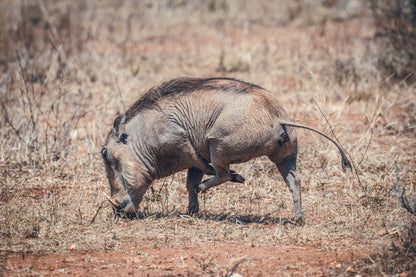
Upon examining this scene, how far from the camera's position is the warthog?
14.3ft

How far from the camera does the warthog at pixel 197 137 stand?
14.3ft

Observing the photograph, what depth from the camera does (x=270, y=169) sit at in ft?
19.8

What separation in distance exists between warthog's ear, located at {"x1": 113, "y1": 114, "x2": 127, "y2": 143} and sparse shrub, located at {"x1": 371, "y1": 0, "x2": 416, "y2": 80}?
5456 millimetres

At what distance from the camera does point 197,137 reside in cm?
461

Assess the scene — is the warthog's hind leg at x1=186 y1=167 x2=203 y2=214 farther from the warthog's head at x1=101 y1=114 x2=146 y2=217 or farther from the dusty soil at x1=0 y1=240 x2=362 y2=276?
the dusty soil at x1=0 y1=240 x2=362 y2=276

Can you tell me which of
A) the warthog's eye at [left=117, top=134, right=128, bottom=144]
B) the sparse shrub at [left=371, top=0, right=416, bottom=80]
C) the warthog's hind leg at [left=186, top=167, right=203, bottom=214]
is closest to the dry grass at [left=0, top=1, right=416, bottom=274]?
the warthog's hind leg at [left=186, top=167, right=203, bottom=214]

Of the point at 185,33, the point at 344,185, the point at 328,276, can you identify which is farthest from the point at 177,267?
the point at 185,33

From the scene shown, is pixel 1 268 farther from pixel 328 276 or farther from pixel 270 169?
pixel 270 169

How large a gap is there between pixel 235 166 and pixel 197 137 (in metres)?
1.53

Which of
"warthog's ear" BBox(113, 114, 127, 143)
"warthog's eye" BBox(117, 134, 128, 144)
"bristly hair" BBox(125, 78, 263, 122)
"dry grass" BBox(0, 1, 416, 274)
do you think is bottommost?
"dry grass" BBox(0, 1, 416, 274)

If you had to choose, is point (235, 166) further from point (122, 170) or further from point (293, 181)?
point (122, 170)

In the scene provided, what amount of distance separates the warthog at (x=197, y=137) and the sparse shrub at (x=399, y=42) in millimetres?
4859

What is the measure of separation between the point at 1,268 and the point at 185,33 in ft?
32.4

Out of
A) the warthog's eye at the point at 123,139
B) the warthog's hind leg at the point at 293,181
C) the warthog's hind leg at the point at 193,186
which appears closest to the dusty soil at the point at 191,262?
the warthog's hind leg at the point at 293,181
